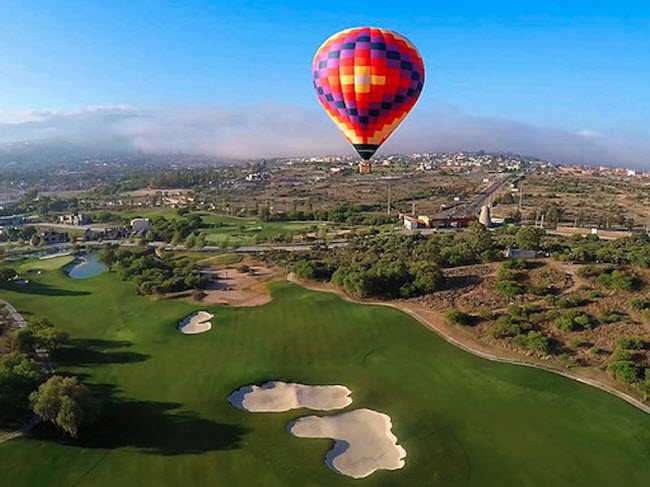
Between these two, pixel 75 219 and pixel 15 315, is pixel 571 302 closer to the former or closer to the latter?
pixel 15 315

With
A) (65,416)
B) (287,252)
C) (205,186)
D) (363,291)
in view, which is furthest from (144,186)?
(65,416)

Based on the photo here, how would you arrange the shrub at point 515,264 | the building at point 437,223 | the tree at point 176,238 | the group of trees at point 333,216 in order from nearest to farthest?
the shrub at point 515,264, the tree at point 176,238, the building at point 437,223, the group of trees at point 333,216

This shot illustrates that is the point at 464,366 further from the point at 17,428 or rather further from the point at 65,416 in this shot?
the point at 17,428

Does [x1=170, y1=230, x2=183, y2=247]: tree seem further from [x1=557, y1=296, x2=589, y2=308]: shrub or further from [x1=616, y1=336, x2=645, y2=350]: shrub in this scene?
[x1=616, y1=336, x2=645, y2=350]: shrub

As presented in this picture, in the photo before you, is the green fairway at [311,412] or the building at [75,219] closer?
the green fairway at [311,412]

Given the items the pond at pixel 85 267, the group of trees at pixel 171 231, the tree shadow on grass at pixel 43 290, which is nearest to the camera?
the tree shadow on grass at pixel 43 290

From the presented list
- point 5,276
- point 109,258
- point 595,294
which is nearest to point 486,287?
point 595,294

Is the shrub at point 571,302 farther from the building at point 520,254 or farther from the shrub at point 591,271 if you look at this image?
the building at point 520,254

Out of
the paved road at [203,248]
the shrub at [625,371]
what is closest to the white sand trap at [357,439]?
the shrub at [625,371]
